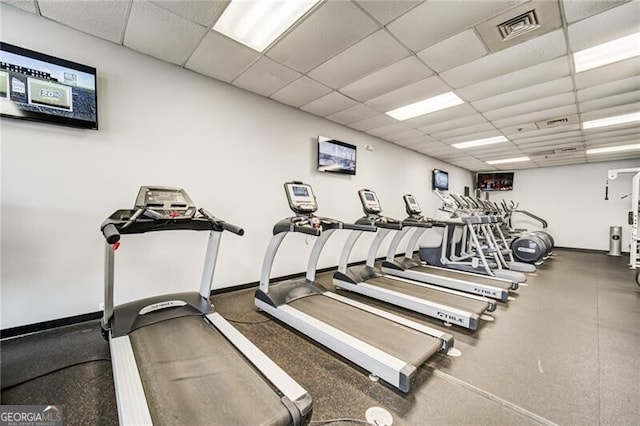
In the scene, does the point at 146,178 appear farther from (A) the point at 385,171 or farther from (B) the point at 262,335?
(A) the point at 385,171

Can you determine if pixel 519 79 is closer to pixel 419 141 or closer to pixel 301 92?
pixel 301 92

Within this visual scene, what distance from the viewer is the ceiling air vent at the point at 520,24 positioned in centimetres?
208

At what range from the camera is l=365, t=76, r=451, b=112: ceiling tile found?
3.34 metres

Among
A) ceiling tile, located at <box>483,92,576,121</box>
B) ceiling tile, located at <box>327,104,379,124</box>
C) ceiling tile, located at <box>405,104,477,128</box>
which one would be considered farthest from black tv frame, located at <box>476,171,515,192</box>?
ceiling tile, located at <box>327,104,379,124</box>

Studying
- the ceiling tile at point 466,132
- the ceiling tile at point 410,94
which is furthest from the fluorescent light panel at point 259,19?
the ceiling tile at point 466,132

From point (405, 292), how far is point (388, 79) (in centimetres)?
275

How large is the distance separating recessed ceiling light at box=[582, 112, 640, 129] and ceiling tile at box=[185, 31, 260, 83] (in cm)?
580

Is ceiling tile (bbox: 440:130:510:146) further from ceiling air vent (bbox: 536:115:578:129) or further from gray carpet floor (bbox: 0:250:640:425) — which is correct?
gray carpet floor (bbox: 0:250:640:425)

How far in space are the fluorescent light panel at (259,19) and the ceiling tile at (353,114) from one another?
76.6 inches

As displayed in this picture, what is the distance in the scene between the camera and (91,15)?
2.20 meters

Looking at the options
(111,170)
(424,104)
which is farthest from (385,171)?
(111,170)

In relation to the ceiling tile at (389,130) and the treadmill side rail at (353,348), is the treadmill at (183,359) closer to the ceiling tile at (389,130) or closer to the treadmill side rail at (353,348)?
the treadmill side rail at (353,348)

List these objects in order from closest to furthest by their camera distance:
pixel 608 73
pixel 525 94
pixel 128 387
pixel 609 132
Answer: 1. pixel 128 387
2. pixel 608 73
3. pixel 525 94
4. pixel 609 132

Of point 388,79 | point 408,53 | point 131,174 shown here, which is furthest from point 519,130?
point 131,174
